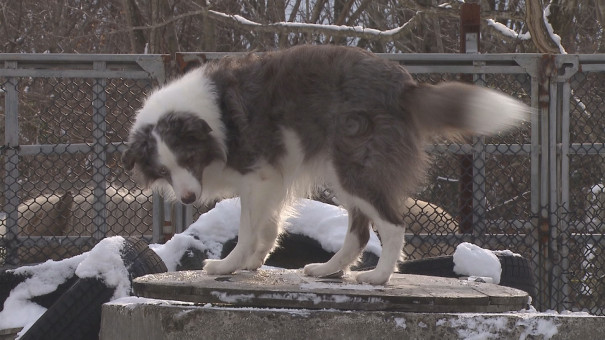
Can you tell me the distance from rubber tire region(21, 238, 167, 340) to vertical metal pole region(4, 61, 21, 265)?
1.72m

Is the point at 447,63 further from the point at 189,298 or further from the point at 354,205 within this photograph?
the point at 189,298

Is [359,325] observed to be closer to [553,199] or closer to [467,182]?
[467,182]

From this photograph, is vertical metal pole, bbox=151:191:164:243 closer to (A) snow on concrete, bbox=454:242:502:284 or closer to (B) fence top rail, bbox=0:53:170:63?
(B) fence top rail, bbox=0:53:170:63

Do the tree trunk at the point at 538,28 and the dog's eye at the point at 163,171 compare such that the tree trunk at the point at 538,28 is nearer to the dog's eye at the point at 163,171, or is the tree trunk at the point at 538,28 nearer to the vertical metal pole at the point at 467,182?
the vertical metal pole at the point at 467,182

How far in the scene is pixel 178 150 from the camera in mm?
4914

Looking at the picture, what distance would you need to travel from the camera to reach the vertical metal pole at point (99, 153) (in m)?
6.91

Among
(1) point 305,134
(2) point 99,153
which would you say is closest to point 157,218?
(2) point 99,153

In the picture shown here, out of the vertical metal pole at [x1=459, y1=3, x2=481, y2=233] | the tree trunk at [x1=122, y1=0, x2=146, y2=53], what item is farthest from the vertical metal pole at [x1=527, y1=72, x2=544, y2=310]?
the tree trunk at [x1=122, y1=0, x2=146, y2=53]

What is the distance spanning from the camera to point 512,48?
38.3ft

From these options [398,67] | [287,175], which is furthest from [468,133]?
[287,175]

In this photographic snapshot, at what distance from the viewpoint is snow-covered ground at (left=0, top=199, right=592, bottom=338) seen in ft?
17.6

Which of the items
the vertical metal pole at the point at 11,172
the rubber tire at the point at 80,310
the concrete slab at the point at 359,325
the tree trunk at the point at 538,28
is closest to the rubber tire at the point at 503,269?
the rubber tire at the point at 80,310

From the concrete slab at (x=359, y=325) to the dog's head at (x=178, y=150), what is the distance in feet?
3.57

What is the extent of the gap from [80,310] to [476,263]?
7.54 ft
